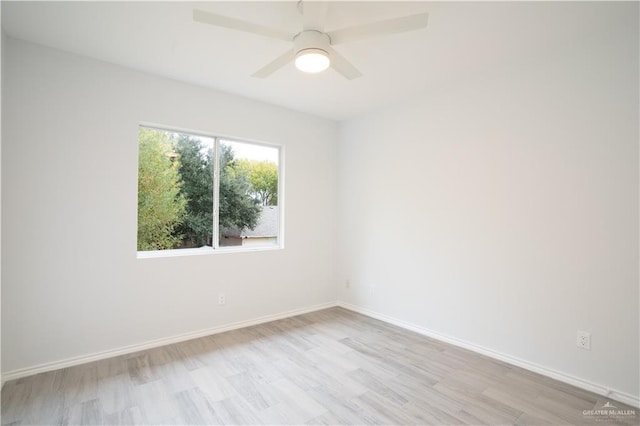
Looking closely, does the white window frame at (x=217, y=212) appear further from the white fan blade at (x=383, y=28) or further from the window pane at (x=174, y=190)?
the white fan blade at (x=383, y=28)

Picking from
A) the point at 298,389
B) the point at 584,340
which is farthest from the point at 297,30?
the point at 584,340

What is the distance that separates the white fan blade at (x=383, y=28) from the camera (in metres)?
1.67

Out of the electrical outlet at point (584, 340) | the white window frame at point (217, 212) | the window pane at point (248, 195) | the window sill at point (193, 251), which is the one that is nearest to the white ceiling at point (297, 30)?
the white window frame at point (217, 212)

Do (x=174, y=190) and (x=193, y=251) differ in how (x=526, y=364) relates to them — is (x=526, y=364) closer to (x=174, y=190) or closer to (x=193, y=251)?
(x=193, y=251)

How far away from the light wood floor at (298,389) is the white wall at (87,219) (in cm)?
31

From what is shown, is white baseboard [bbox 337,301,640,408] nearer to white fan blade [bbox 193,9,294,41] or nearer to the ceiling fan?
the ceiling fan

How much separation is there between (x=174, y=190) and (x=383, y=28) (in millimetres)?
2517

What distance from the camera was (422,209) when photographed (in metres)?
Result: 3.48

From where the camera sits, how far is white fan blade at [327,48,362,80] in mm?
2008

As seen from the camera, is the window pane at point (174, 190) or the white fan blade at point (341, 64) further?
the window pane at point (174, 190)

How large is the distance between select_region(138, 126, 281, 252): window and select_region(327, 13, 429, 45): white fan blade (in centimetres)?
210

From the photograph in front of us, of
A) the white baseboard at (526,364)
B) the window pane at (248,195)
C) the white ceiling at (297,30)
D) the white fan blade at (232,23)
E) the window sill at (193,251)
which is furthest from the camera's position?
the window pane at (248,195)

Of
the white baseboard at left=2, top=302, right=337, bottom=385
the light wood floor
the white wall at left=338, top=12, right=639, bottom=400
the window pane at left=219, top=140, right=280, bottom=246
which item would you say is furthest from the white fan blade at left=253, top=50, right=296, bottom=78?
the white baseboard at left=2, top=302, right=337, bottom=385

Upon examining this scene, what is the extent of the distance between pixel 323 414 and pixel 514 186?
2382mm
